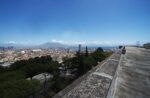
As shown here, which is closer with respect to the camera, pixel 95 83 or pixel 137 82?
pixel 95 83

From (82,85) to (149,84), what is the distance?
3.13 m

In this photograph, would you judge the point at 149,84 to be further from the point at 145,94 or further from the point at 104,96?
the point at 104,96

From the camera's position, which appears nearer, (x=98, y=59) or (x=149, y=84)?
(x=149, y=84)

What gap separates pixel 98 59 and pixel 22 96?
16771 mm

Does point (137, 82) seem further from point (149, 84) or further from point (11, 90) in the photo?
point (11, 90)

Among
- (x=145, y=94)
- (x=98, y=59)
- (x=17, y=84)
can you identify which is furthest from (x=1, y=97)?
(x=98, y=59)

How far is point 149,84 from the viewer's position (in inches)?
240

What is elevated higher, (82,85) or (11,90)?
(82,85)

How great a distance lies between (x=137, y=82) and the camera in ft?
20.8

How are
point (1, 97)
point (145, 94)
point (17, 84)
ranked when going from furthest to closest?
point (17, 84)
point (1, 97)
point (145, 94)

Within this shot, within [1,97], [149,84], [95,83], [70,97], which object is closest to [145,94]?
[149,84]

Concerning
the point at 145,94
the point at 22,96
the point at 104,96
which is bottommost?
the point at 22,96

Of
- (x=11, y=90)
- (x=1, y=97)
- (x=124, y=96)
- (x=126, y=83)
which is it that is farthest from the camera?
(x=11, y=90)

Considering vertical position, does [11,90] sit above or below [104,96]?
below
